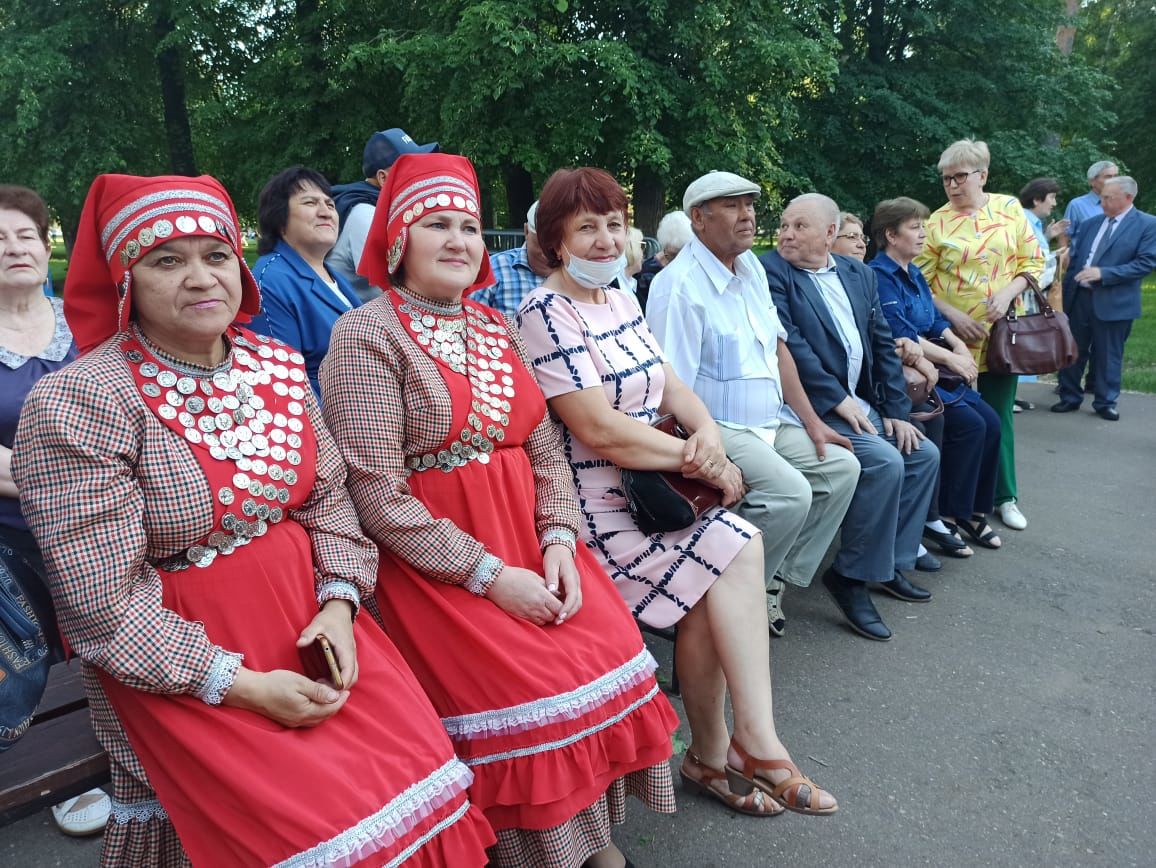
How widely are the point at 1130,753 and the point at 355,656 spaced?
8.70ft

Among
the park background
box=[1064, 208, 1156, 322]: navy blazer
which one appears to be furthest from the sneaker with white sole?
the park background

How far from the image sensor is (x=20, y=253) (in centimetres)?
249

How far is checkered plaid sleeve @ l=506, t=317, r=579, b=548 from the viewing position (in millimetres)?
2453

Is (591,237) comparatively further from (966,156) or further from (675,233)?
(966,156)

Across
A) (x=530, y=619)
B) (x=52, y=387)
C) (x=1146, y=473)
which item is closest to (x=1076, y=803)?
(x=530, y=619)

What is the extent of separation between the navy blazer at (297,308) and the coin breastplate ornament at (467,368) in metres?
0.86

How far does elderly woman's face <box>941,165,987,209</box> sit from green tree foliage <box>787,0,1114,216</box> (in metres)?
9.38

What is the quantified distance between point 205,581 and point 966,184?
16.0ft

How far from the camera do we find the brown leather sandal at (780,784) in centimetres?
247

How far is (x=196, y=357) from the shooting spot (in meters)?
1.86

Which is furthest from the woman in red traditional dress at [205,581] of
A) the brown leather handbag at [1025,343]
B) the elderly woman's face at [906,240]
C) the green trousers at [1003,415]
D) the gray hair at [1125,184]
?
the gray hair at [1125,184]

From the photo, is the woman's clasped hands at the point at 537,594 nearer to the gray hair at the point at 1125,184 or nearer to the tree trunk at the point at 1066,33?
the gray hair at the point at 1125,184

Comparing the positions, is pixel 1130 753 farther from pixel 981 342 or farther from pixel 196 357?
→ pixel 196 357

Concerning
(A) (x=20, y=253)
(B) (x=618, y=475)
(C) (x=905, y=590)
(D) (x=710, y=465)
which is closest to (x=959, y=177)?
(C) (x=905, y=590)
